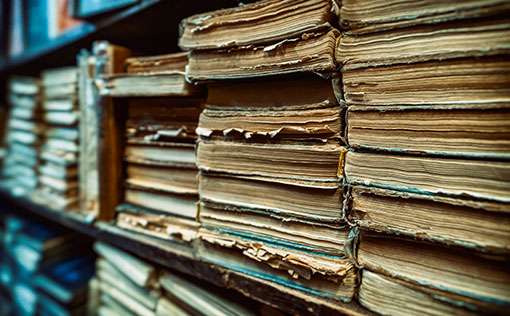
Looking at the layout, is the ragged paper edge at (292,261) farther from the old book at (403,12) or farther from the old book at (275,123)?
the old book at (403,12)

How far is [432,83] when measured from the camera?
54 cm

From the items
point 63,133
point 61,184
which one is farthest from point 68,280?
point 63,133

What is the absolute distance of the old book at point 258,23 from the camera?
0.61 m

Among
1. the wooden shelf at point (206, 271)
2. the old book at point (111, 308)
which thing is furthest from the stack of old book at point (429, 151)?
the old book at point (111, 308)

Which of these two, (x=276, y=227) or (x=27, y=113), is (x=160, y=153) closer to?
(x=276, y=227)

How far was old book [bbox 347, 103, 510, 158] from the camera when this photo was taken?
50 centimetres

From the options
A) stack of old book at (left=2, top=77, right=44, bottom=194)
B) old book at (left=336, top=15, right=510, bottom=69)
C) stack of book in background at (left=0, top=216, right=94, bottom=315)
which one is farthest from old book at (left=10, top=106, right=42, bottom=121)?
old book at (left=336, top=15, right=510, bottom=69)

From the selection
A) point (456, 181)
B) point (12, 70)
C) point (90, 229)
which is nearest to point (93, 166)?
point (90, 229)

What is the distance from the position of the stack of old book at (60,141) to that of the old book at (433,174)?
3.96 ft

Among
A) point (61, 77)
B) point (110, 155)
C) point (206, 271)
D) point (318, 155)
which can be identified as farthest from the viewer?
point (61, 77)

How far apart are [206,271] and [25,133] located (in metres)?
1.36

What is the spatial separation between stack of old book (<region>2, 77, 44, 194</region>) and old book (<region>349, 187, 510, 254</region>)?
159 cm

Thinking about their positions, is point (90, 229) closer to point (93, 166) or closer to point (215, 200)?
point (93, 166)

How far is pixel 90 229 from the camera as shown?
116 centimetres
